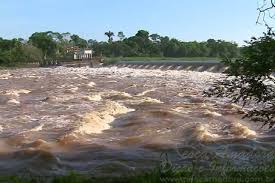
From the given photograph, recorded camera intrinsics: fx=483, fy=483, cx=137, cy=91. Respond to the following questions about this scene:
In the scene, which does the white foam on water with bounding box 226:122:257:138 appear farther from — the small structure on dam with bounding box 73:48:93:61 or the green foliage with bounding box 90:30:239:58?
the small structure on dam with bounding box 73:48:93:61

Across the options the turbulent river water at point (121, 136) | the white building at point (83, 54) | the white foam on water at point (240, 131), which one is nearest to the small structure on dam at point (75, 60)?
the white building at point (83, 54)

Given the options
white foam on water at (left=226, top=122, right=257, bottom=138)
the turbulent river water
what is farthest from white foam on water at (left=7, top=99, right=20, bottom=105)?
white foam on water at (left=226, top=122, right=257, bottom=138)

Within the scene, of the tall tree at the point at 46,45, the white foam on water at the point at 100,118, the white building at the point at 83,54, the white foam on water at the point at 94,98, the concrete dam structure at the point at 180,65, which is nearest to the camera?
the white foam on water at the point at 100,118

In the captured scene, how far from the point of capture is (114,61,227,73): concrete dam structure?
47.4 m

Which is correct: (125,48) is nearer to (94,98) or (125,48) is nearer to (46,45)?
(46,45)

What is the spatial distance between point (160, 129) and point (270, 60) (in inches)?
367

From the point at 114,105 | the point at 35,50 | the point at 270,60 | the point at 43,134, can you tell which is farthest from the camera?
the point at 35,50

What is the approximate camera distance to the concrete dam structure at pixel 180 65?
4738cm

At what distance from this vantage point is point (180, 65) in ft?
182

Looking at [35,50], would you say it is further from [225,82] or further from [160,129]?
[225,82]

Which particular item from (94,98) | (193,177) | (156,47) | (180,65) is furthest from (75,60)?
(193,177)

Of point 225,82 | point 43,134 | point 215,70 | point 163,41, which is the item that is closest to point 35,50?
point 163,41

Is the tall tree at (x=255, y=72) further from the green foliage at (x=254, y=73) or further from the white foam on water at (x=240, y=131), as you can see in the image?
the white foam on water at (x=240, y=131)

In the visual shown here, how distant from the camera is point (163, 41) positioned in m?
98.8
